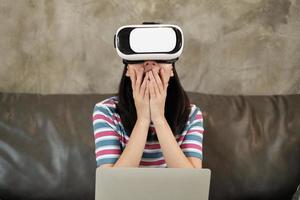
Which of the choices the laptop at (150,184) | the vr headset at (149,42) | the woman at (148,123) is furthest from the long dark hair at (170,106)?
the laptop at (150,184)

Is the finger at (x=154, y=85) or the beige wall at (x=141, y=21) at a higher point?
the beige wall at (x=141, y=21)

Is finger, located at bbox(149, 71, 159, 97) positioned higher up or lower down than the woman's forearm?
higher up

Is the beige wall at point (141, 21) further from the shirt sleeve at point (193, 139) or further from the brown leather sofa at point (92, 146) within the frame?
the shirt sleeve at point (193, 139)

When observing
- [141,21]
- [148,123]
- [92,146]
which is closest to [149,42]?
[148,123]

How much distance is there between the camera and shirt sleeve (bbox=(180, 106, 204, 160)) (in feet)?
4.61

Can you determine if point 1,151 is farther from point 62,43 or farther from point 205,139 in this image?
point 205,139

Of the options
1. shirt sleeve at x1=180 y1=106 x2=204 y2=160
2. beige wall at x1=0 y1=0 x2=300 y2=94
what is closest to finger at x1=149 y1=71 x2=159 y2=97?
shirt sleeve at x1=180 y1=106 x2=204 y2=160

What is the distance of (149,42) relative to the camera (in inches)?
44.7

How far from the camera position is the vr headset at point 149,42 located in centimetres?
114

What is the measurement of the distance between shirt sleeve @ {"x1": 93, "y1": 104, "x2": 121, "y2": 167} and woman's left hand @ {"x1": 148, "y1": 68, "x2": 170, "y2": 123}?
5.6 inches

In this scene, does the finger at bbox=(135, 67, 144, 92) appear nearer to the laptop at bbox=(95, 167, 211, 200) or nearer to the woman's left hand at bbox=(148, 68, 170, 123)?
the woman's left hand at bbox=(148, 68, 170, 123)

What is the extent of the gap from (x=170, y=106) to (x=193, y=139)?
13 cm

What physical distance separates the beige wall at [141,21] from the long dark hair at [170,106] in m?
0.56

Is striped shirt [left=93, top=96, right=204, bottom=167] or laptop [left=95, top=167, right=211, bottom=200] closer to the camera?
laptop [left=95, top=167, right=211, bottom=200]
